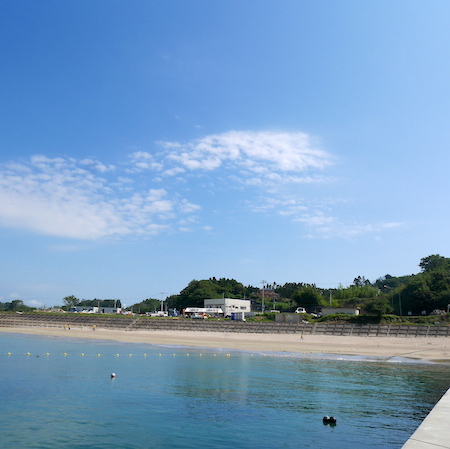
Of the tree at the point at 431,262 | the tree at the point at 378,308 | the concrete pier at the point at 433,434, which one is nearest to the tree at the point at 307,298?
the tree at the point at 378,308

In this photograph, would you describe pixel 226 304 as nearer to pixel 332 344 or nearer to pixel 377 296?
pixel 377 296

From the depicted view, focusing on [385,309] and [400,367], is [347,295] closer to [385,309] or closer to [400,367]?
[385,309]

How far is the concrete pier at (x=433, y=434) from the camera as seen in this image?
11.4m

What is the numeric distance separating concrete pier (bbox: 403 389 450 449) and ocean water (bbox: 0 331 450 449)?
2079mm

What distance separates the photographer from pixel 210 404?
22828mm

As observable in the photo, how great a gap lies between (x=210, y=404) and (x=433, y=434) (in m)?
12.8

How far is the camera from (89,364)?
129 feet

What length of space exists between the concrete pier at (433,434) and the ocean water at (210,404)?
2.08m

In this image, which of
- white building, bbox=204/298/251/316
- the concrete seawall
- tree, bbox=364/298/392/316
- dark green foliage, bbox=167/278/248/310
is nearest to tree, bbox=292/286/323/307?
white building, bbox=204/298/251/316

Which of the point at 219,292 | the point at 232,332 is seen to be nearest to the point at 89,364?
the point at 232,332

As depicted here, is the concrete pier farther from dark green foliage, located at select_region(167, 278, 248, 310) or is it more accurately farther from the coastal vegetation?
dark green foliage, located at select_region(167, 278, 248, 310)

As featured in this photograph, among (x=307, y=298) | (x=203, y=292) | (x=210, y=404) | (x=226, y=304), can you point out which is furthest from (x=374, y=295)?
(x=210, y=404)

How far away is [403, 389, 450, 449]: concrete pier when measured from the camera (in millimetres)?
11352

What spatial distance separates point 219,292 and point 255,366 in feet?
464
